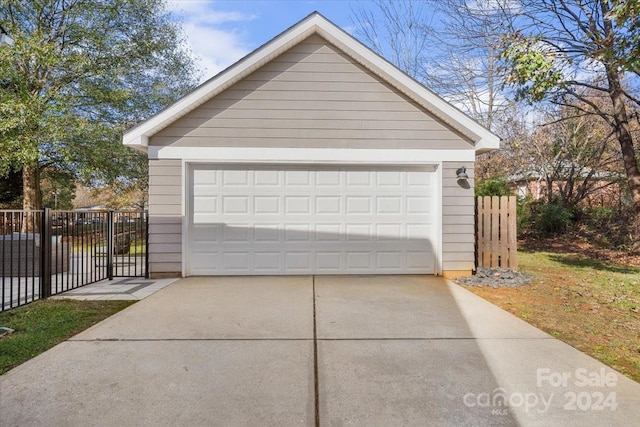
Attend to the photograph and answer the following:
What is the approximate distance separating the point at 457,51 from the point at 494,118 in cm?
415

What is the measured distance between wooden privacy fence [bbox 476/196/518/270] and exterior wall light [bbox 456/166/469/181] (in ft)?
1.95

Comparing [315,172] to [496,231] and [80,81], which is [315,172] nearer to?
[496,231]

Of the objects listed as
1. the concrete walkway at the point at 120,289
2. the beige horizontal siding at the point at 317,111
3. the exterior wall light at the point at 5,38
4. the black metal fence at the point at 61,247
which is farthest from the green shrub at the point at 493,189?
the exterior wall light at the point at 5,38

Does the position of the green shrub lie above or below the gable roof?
below

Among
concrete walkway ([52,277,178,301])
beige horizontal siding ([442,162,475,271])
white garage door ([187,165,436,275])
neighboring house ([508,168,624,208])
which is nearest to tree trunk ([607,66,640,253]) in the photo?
neighboring house ([508,168,624,208])

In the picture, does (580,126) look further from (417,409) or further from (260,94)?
(417,409)

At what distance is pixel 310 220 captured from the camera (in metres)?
7.02

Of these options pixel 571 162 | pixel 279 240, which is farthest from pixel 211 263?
pixel 571 162

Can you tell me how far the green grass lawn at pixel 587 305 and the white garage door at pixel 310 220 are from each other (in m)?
1.75

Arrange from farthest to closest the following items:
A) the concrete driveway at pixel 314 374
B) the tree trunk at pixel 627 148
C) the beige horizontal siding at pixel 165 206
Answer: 1. the tree trunk at pixel 627 148
2. the beige horizontal siding at pixel 165 206
3. the concrete driveway at pixel 314 374

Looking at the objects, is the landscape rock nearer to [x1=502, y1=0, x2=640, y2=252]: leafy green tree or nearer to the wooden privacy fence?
the wooden privacy fence

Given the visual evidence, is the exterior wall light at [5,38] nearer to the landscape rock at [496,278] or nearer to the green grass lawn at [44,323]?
the green grass lawn at [44,323]

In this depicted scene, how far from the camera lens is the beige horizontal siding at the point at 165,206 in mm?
6758

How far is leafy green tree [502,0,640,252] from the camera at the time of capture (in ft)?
20.5
